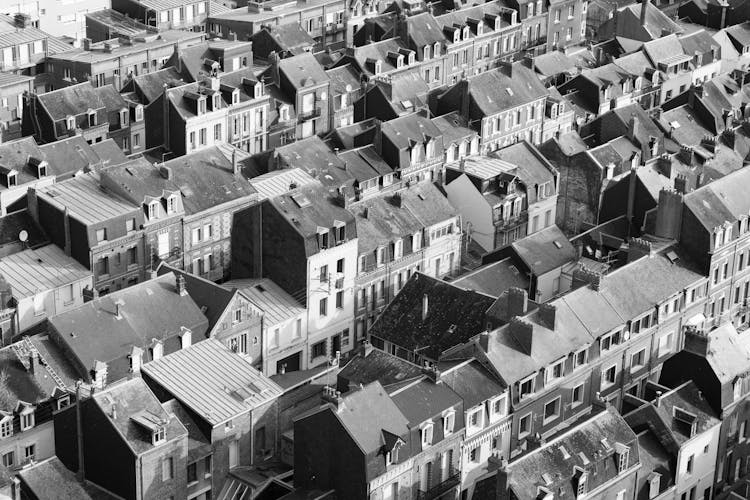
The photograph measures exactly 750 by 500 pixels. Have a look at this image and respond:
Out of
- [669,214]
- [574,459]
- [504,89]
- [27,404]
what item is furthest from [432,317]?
[504,89]

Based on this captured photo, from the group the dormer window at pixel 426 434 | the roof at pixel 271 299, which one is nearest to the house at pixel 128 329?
the roof at pixel 271 299

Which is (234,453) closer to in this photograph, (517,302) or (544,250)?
(517,302)

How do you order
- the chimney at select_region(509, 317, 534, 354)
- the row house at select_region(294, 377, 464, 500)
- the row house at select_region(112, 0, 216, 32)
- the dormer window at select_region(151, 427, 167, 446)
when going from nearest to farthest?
1. the dormer window at select_region(151, 427, 167, 446)
2. the row house at select_region(294, 377, 464, 500)
3. the chimney at select_region(509, 317, 534, 354)
4. the row house at select_region(112, 0, 216, 32)

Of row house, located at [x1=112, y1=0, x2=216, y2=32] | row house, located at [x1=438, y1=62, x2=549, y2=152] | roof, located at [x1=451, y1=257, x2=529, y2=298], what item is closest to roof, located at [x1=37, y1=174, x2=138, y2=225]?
roof, located at [x1=451, y1=257, x2=529, y2=298]

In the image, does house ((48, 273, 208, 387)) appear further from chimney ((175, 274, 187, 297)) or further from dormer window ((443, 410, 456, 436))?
dormer window ((443, 410, 456, 436))

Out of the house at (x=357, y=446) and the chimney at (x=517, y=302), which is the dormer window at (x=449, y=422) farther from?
the chimney at (x=517, y=302)

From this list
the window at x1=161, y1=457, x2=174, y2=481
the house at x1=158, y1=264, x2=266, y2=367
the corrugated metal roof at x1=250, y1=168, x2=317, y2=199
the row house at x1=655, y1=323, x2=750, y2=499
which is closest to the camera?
the window at x1=161, y1=457, x2=174, y2=481
